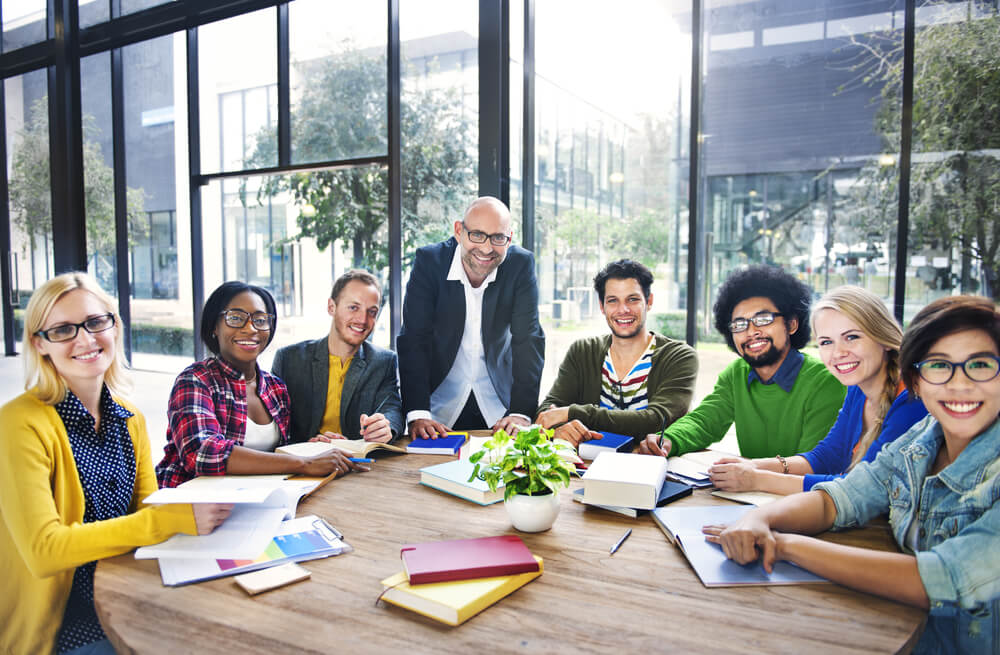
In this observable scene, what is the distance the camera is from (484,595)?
111 cm

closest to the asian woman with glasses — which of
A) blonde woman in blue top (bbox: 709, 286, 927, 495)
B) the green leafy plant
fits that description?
the green leafy plant

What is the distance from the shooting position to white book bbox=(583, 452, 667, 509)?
154cm

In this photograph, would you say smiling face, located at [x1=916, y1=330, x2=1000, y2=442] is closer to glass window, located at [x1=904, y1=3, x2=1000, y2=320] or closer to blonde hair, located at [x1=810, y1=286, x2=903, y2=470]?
blonde hair, located at [x1=810, y1=286, x2=903, y2=470]

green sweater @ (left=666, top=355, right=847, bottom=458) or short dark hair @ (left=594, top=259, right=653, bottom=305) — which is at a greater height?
short dark hair @ (left=594, top=259, right=653, bottom=305)

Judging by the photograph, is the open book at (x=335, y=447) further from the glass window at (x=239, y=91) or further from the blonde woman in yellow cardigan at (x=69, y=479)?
the glass window at (x=239, y=91)

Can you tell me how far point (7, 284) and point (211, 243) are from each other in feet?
8.75

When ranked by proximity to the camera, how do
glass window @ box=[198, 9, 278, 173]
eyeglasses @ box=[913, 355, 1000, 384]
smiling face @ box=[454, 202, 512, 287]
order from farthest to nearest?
glass window @ box=[198, 9, 278, 173]
smiling face @ box=[454, 202, 512, 287]
eyeglasses @ box=[913, 355, 1000, 384]

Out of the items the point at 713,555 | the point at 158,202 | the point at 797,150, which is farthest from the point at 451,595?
the point at 158,202

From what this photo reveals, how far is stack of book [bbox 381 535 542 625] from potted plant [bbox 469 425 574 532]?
0.13m

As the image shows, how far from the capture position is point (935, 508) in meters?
1.31

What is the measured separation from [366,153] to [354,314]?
182 centimetres

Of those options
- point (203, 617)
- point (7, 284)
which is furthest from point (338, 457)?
point (7, 284)

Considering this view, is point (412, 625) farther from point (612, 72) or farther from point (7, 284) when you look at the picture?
point (7, 284)

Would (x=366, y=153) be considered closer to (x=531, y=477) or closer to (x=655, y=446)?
(x=655, y=446)
